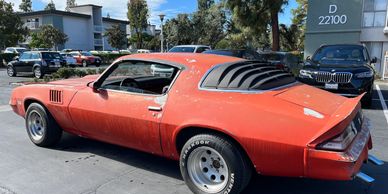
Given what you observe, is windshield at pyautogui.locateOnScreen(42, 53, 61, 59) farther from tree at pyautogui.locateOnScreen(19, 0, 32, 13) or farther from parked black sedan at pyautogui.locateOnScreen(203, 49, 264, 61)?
tree at pyautogui.locateOnScreen(19, 0, 32, 13)

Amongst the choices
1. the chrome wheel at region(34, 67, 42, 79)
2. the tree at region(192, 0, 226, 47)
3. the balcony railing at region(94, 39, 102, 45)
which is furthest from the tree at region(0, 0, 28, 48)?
the balcony railing at region(94, 39, 102, 45)

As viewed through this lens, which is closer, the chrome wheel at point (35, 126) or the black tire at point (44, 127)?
the black tire at point (44, 127)

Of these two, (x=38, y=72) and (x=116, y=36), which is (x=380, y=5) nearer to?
(x=38, y=72)

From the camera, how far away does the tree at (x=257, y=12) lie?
22938 mm

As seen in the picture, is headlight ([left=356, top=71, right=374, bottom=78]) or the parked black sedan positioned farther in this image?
the parked black sedan

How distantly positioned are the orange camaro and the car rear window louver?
0.04 feet

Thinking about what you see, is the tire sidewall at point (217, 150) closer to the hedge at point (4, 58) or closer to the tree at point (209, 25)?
the hedge at point (4, 58)

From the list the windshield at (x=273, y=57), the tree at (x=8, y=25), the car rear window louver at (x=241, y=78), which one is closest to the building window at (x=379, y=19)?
the windshield at (x=273, y=57)

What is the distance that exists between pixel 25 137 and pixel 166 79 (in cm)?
278

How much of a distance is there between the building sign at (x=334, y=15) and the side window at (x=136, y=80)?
57.4ft

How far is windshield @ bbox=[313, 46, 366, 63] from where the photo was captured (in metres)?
8.98

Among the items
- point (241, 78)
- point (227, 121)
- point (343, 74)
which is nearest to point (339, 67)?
point (343, 74)

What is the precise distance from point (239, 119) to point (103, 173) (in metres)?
2.00

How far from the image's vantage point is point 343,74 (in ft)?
25.1
